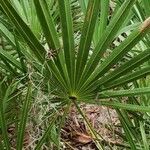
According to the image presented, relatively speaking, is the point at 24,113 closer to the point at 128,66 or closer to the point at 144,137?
the point at 128,66

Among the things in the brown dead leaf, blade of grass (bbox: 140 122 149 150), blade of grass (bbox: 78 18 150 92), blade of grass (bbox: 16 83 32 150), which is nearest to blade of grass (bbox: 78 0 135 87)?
blade of grass (bbox: 78 18 150 92)

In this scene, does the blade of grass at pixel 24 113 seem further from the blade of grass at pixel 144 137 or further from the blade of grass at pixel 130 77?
the blade of grass at pixel 144 137

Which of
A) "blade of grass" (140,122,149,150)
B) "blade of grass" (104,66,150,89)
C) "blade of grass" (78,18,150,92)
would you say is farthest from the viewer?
"blade of grass" (140,122,149,150)

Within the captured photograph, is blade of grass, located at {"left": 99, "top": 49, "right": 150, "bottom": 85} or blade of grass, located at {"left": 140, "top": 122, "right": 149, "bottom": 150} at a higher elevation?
blade of grass, located at {"left": 99, "top": 49, "right": 150, "bottom": 85}

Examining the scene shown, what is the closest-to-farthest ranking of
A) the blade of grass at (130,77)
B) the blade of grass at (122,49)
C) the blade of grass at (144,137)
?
the blade of grass at (122,49), the blade of grass at (130,77), the blade of grass at (144,137)

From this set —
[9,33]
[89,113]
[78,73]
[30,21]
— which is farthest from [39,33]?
[89,113]

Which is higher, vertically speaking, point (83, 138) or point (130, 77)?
point (130, 77)

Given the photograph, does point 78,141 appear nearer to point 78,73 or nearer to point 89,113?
point 89,113

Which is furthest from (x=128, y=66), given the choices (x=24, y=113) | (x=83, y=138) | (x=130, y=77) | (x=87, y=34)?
(x=83, y=138)

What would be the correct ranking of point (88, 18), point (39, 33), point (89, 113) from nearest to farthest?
point (88, 18) → point (39, 33) → point (89, 113)

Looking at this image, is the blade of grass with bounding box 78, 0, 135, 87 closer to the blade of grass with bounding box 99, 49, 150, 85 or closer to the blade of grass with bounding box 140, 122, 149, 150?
the blade of grass with bounding box 99, 49, 150, 85

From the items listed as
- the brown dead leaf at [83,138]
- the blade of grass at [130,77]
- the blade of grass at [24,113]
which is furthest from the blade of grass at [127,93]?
the brown dead leaf at [83,138]
